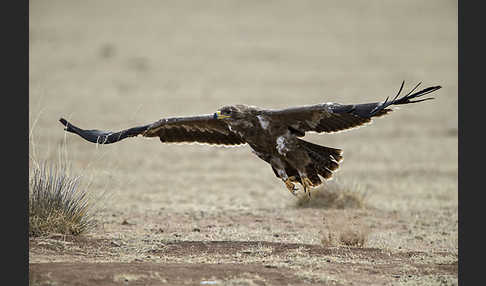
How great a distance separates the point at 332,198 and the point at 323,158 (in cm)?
362

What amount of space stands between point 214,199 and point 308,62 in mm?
23638

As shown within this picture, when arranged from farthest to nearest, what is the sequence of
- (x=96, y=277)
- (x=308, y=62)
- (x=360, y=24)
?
(x=360, y=24), (x=308, y=62), (x=96, y=277)

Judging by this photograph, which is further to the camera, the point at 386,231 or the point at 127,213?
the point at 127,213

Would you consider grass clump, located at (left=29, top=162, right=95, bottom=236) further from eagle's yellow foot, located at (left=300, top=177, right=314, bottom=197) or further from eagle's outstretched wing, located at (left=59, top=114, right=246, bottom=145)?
eagle's yellow foot, located at (left=300, top=177, right=314, bottom=197)

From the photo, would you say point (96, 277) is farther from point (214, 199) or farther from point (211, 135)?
point (214, 199)

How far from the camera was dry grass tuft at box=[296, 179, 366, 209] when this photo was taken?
13.4m

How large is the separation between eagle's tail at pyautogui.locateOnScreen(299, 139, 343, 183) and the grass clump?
3.18 metres

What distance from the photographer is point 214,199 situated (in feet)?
50.0

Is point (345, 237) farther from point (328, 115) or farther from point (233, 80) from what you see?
point (233, 80)

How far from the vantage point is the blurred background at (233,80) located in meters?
17.6

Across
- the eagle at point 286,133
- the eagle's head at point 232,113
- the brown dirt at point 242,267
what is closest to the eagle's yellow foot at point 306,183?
the eagle at point 286,133

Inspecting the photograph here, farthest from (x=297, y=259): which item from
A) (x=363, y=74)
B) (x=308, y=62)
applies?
(x=308, y=62)

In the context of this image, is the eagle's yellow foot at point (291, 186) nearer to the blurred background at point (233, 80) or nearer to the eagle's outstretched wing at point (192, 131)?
the eagle's outstretched wing at point (192, 131)

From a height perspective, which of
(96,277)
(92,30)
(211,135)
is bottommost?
(96,277)
